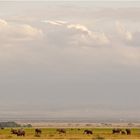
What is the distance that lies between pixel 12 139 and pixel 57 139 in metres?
5.33

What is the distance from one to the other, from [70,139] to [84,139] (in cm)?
194

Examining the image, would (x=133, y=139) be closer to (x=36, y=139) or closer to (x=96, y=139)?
(x=96, y=139)

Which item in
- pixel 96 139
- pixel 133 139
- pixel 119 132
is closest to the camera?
pixel 96 139

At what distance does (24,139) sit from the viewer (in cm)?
7506

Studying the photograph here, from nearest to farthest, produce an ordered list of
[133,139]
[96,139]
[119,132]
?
[96,139]
[133,139]
[119,132]

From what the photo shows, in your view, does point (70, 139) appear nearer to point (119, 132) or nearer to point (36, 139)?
point (36, 139)

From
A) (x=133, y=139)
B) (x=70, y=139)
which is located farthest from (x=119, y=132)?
(x=70, y=139)

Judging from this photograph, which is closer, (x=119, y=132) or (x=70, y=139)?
(x=70, y=139)

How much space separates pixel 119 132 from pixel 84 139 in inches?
937

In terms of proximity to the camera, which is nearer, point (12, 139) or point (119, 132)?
point (12, 139)

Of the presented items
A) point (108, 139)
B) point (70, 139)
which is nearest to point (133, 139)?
point (108, 139)

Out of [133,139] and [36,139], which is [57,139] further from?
[133,139]

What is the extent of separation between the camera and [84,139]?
246 ft

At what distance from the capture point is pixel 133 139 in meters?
78.6
